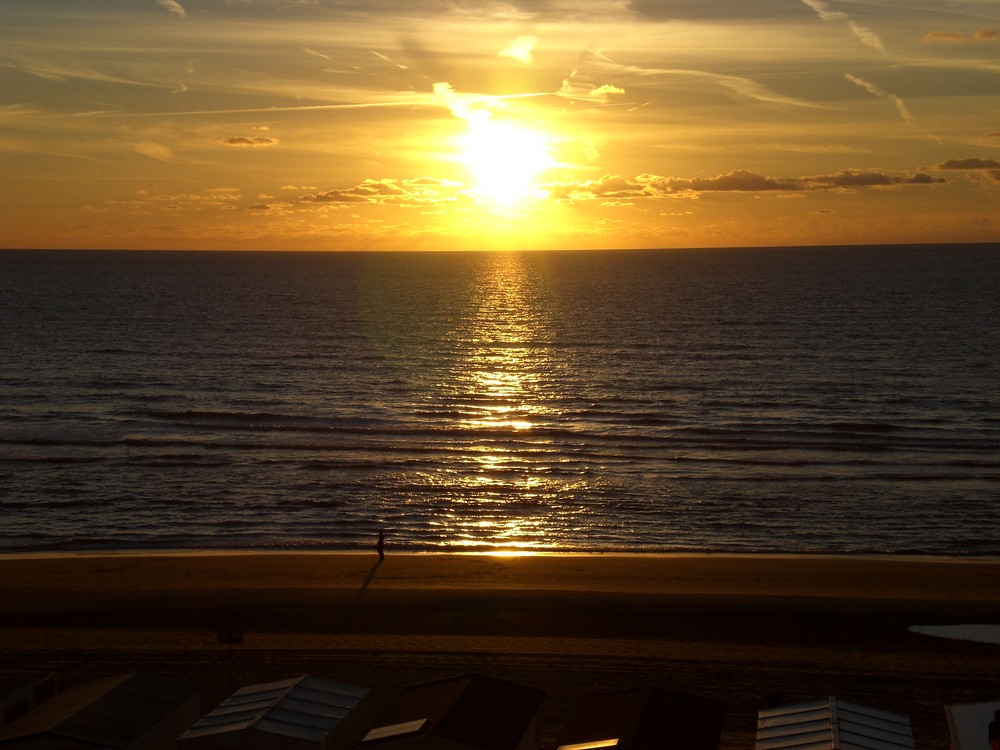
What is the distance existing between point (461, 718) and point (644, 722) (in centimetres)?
291

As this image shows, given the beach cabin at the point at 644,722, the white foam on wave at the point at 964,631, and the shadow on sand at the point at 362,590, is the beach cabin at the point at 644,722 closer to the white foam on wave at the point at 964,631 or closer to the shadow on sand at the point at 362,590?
the shadow on sand at the point at 362,590

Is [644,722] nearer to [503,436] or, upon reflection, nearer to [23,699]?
[23,699]

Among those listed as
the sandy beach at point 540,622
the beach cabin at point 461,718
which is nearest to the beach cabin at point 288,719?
the beach cabin at point 461,718

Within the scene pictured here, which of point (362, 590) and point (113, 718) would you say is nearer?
point (113, 718)

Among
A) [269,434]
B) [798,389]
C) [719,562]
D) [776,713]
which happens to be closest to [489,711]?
[776,713]

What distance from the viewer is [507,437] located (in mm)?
51875

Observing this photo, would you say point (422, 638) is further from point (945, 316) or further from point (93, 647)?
point (945, 316)

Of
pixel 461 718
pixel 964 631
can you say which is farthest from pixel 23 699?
pixel 964 631

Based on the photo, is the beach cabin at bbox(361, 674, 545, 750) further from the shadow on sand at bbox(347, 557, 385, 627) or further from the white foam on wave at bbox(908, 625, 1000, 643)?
the white foam on wave at bbox(908, 625, 1000, 643)

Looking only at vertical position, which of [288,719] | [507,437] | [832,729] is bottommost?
[288,719]

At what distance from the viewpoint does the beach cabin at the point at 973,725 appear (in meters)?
14.9

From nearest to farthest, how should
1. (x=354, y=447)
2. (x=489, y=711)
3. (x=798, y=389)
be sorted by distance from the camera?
(x=489, y=711) → (x=354, y=447) → (x=798, y=389)

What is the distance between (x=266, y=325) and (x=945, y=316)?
248ft

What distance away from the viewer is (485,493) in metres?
41.1
